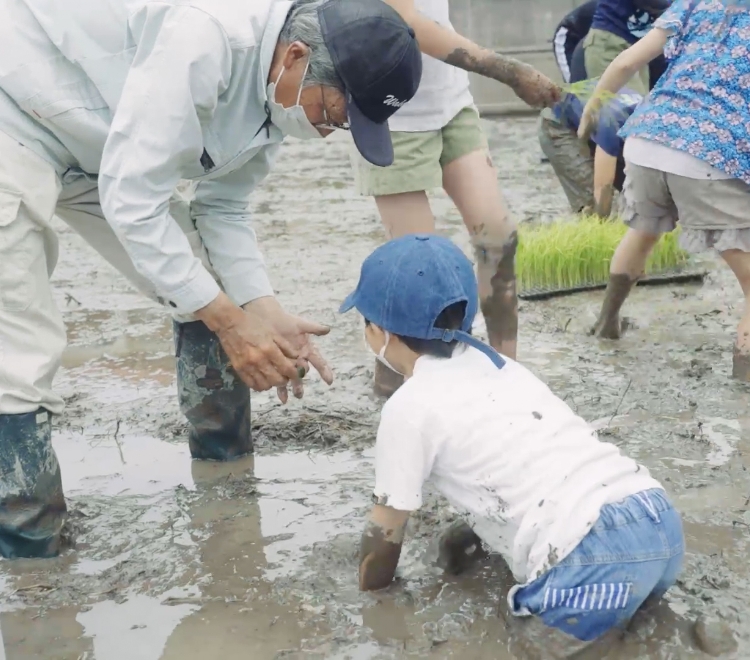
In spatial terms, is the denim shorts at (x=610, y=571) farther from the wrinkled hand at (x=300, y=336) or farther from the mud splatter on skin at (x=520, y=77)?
the mud splatter on skin at (x=520, y=77)

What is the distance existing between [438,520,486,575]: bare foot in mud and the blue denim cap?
527mm

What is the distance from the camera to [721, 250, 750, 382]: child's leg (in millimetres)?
4039

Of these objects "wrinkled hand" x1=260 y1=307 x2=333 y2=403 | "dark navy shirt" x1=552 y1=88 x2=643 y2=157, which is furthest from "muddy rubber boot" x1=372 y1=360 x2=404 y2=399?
"dark navy shirt" x1=552 y1=88 x2=643 y2=157

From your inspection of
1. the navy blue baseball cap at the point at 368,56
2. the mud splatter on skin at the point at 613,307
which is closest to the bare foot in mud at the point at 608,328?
the mud splatter on skin at the point at 613,307

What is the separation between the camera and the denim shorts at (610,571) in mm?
2299

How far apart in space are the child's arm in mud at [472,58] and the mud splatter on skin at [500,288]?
20.2 inches

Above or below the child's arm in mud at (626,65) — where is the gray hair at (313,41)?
above

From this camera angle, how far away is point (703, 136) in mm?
3951

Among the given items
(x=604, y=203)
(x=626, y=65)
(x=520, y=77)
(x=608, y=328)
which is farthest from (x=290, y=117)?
(x=604, y=203)

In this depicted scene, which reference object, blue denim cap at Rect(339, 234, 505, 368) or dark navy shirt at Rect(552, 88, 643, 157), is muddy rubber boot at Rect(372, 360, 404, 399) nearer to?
blue denim cap at Rect(339, 234, 505, 368)

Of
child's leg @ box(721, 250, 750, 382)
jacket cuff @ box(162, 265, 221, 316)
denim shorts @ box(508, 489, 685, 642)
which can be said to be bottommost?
child's leg @ box(721, 250, 750, 382)

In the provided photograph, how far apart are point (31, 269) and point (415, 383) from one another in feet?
3.63

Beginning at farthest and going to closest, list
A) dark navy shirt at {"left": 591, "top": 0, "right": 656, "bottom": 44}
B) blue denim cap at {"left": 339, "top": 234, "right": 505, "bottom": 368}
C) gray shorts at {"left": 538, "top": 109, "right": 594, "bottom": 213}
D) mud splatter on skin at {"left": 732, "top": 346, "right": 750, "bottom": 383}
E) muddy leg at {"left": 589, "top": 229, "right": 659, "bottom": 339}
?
gray shorts at {"left": 538, "top": 109, "right": 594, "bottom": 213}, dark navy shirt at {"left": 591, "top": 0, "right": 656, "bottom": 44}, muddy leg at {"left": 589, "top": 229, "right": 659, "bottom": 339}, mud splatter on skin at {"left": 732, "top": 346, "right": 750, "bottom": 383}, blue denim cap at {"left": 339, "top": 234, "right": 505, "bottom": 368}

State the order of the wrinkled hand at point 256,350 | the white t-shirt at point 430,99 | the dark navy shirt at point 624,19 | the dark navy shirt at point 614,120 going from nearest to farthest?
the wrinkled hand at point 256,350 → the white t-shirt at point 430,99 → the dark navy shirt at point 614,120 → the dark navy shirt at point 624,19
